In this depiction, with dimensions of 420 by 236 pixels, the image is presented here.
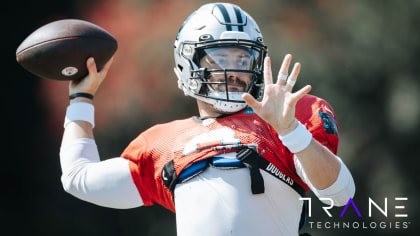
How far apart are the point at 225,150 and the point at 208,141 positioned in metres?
0.09

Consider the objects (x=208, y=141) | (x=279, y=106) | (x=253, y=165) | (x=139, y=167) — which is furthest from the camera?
(x=139, y=167)

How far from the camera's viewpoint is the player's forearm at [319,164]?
6.75ft

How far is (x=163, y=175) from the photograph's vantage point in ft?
7.79

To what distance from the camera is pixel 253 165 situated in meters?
2.21

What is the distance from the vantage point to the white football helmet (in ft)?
7.86

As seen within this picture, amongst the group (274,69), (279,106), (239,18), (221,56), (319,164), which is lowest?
(274,69)

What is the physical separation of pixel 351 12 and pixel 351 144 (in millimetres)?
1236

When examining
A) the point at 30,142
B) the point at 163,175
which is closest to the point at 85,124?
the point at 163,175

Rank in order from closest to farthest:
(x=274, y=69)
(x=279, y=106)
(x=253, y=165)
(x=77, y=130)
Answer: (x=279, y=106)
(x=253, y=165)
(x=77, y=130)
(x=274, y=69)

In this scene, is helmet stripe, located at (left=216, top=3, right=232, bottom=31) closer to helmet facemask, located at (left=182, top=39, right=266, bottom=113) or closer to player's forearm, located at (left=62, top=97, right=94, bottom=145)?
helmet facemask, located at (left=182, top=39, right=266, bottom=113)

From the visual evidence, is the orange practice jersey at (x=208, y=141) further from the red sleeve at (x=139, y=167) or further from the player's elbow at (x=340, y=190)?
the player's elbow at (x=340, y=190)

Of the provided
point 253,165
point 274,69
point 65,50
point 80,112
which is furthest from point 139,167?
point 274,69

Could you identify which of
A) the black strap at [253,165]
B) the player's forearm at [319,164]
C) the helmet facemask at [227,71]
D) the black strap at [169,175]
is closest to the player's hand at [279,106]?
the player's forearm at [319,164]

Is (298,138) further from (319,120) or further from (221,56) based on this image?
(221,56)
